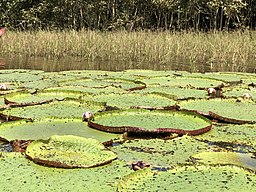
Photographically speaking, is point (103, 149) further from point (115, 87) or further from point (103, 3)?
point (103, 3)

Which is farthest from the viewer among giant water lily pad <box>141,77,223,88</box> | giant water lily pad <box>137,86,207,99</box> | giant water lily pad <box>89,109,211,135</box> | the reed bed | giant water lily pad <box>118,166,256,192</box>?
the reed bed

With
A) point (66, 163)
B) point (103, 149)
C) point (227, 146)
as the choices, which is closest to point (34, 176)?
point (66, 163)

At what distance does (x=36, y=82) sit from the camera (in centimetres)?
472

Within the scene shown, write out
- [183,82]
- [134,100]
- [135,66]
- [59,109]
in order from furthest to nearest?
[135,66] → [183,82] → [134,100] → [59,109]

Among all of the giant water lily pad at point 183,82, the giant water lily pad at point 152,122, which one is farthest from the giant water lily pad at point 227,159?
the giant water lily pad at point 183,82

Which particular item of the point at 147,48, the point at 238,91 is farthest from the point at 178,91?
the point at 147,48

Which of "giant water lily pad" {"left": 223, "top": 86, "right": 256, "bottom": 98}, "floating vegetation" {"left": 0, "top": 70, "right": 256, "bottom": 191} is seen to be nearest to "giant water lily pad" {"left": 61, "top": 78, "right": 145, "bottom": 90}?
"floating vegetation" {"left": 0, "top": 70, "right": 256, "bottom": 191}

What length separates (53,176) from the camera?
79.2 inches

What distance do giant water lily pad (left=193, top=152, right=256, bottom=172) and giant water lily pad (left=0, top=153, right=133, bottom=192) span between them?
464 mm

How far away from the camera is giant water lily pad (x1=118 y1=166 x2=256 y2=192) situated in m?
1.86

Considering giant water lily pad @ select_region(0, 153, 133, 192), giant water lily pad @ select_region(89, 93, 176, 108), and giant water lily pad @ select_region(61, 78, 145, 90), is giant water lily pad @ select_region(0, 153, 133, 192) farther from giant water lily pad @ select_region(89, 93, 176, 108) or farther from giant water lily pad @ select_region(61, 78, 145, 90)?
giant water lily pad @ select_region(61, 78, 145, 90)

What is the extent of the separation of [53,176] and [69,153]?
27 cm

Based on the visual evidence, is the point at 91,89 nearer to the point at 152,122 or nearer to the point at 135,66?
the point at 152,122

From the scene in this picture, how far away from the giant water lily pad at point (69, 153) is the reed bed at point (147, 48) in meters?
5.59
